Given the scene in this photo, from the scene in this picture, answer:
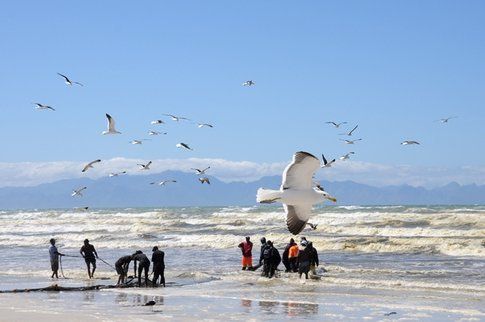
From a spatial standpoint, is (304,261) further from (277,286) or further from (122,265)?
(122,265)

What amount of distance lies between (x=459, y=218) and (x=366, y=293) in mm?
40957

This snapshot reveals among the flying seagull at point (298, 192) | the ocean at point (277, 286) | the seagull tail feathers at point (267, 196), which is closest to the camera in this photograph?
the seagull tail feathers at point (267, 196)

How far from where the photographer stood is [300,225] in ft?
39.0

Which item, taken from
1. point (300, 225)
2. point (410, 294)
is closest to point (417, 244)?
point (410, 294)

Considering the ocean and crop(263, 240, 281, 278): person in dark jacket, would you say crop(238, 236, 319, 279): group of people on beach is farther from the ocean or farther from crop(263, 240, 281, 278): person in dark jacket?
the ocean

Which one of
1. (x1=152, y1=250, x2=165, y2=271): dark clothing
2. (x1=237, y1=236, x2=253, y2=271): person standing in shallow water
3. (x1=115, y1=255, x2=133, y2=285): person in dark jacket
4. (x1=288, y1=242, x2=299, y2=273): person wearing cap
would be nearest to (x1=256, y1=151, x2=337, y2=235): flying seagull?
(x1=152, y1=250, x2=165, y2=271): dark clothing

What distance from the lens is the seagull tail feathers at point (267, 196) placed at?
437 inches

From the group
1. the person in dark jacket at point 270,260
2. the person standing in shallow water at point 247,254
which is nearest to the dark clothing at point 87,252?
the person standing in shallow water at point 247,254

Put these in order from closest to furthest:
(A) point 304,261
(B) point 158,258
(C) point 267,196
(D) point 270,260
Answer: (C) point 267,196 → (B) point 158,258 → (A) point 304,261 → (D) point 270,260

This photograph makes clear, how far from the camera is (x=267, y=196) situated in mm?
11242

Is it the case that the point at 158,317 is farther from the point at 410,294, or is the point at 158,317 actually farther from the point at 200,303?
the point at 410,294

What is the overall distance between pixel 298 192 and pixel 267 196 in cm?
78

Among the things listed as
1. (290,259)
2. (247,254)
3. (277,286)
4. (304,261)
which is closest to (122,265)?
(277,286)

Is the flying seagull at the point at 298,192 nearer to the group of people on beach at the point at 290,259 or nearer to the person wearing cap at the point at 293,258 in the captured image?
the group of people on beach at the point at 290,259
